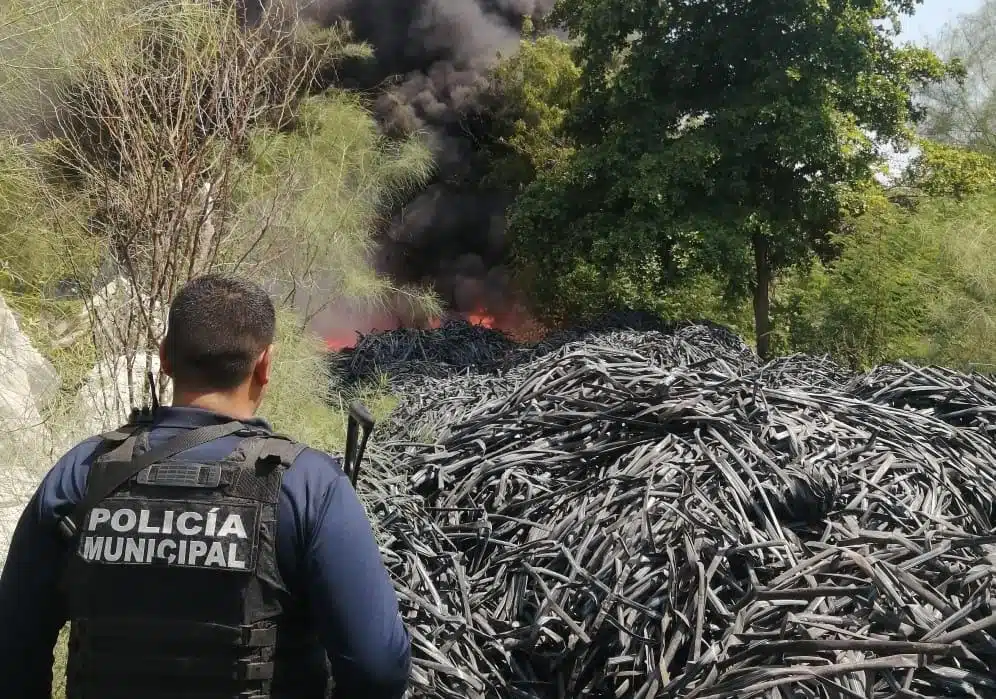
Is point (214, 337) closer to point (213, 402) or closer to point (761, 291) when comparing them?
point (213, 402)

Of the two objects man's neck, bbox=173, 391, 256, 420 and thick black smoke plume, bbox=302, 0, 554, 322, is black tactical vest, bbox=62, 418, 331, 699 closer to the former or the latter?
man's neck, bbox=173, 391, 256, 420

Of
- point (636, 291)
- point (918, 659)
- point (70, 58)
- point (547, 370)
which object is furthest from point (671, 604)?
point (636, 291)

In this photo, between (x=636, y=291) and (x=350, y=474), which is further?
(x=636, y=291)

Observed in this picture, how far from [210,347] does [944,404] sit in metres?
3.53

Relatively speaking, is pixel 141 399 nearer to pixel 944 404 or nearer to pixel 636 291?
pixel 944 404

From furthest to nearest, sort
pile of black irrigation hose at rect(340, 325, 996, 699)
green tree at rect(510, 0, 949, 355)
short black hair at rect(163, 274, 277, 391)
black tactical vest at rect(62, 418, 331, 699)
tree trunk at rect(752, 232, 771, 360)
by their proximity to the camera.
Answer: tree trunk at rect(752, 232, 771, 360)
green tree at rect(510, 0, 949, 355)
pile of black irrigation hose at rect(340, 325, 996, 699)
short black hair at rect(163, 274, 277, 391)
black tactical vest at rect(62, 418, 331, 699)

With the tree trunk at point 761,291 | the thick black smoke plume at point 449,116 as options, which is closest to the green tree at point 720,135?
the tree trunk at point 761,291

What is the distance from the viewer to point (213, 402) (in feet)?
4.01

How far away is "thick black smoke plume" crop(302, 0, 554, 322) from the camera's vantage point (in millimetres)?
13117

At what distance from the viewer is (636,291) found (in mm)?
11969

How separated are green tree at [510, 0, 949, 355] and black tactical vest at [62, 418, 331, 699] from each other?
27.3ft

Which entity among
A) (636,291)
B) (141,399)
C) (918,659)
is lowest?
(636,291)

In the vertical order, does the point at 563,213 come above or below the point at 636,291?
above

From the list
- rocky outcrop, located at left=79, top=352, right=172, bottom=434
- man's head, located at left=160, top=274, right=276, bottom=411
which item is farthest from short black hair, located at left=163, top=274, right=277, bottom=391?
rocky outcrop, located at left=79, top=352, right=172, bottom=434
